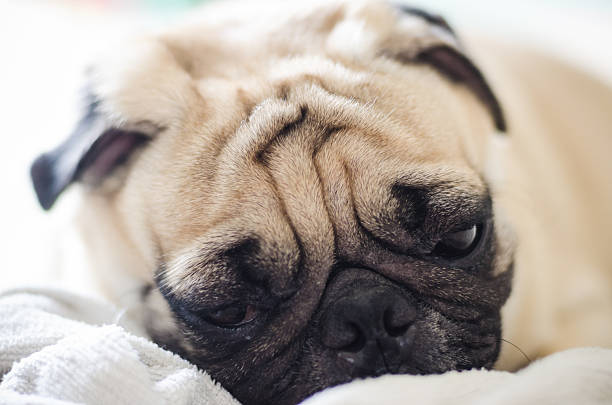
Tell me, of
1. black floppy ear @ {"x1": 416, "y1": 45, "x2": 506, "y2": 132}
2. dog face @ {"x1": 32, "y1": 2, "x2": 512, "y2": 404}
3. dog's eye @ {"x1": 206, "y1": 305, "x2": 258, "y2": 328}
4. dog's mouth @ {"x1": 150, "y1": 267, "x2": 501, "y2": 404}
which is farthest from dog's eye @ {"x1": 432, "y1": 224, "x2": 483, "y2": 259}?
black floppy ear @ {"x1": 416, "y1": 45, "x2": 506, "y2": 132}

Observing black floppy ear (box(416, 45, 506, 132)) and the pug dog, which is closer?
the pug dog

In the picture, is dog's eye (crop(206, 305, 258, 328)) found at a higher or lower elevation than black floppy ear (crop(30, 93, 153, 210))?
lower

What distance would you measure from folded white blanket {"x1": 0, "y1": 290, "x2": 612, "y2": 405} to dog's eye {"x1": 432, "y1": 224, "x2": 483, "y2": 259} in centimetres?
29

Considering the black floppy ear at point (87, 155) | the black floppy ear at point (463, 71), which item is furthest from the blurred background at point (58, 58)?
the black floppy ear at point (463, 71)

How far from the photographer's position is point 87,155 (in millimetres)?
1460

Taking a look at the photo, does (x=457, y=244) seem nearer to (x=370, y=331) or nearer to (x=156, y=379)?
(x=370, y=331)

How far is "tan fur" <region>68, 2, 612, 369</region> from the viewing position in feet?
4.23

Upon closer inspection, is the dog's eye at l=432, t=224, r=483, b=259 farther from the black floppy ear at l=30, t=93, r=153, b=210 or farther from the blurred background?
the blurred background

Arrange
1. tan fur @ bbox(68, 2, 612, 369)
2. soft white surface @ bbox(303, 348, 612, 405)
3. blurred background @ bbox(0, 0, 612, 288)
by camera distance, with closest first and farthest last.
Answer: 1. soft white surface @ bbox(303, 348, 612, 405)
2. tan fur @ bbox(68, 2, 612, 369)
3. blurred background @ bbox(0, 0, 612, 288)

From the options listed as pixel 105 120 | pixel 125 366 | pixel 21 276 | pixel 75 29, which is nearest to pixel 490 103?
pixel 105 120

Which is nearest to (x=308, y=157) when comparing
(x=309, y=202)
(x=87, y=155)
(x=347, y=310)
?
(x=309, y=202)

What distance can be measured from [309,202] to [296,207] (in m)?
0.03

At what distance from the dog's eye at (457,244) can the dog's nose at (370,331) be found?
0.57 ft

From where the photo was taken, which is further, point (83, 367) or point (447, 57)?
point (447, 57)
